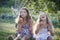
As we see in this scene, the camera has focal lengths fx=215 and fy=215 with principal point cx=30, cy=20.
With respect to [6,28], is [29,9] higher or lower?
higher

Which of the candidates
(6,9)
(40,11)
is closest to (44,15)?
(40,11)

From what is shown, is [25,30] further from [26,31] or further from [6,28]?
[6,28]

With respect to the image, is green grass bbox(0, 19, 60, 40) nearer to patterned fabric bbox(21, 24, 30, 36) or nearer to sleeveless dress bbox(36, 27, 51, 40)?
patterned fabric bbox(21, 24, 30, 36)

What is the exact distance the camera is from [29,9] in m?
2.22

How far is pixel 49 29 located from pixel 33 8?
27cm

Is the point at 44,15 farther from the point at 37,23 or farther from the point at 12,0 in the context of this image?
the point at 12,0

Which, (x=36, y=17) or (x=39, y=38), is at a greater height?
(x=36, y=17)

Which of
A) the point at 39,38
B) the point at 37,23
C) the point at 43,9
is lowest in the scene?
the point at 39,38

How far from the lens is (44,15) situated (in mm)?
2203

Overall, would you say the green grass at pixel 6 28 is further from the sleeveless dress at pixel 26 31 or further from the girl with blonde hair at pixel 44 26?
the girl with blonde hair at pixel 44 26

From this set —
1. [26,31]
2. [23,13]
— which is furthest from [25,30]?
[23,13]

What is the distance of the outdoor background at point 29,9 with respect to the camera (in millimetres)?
2209

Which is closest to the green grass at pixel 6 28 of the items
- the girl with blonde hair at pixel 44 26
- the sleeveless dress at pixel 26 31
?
the sleeveless dress at pixel 26 31

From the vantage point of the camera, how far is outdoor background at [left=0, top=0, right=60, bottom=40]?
221 cm
